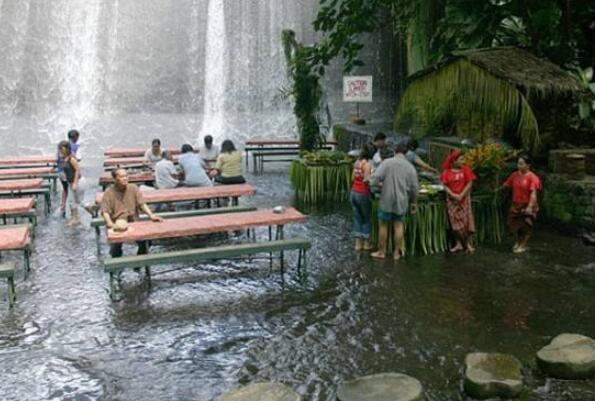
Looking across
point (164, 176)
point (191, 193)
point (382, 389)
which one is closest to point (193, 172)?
point (164, 176)

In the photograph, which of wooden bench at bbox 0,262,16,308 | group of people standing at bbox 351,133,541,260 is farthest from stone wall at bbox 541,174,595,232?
wooden bench at bbox 0,262,16,308

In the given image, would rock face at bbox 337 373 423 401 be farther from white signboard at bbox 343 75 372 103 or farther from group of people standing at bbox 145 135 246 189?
white signboard at bbox 343 75 372 103

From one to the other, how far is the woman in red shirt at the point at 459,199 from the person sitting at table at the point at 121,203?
3872mm

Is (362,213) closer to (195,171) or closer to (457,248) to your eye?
(457,248)

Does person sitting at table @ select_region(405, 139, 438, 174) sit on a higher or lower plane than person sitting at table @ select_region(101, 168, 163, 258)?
higher

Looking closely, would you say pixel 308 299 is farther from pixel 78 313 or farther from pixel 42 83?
pixel 42 83

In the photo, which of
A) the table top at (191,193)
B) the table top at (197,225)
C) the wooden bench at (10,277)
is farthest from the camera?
the table top at (191,193)

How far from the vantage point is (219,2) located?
1002 inches

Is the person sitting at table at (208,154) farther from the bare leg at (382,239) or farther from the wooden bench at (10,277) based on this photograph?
the wooden bench at (10,277)

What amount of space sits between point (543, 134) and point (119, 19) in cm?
1807

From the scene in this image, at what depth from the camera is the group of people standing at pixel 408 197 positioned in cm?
875

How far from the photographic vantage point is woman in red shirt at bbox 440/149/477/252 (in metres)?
9.16

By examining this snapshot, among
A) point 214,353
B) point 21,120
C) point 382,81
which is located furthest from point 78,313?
point 382,81

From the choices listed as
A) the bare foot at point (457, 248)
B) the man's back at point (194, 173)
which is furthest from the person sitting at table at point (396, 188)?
the man's back at point (194, 173)
